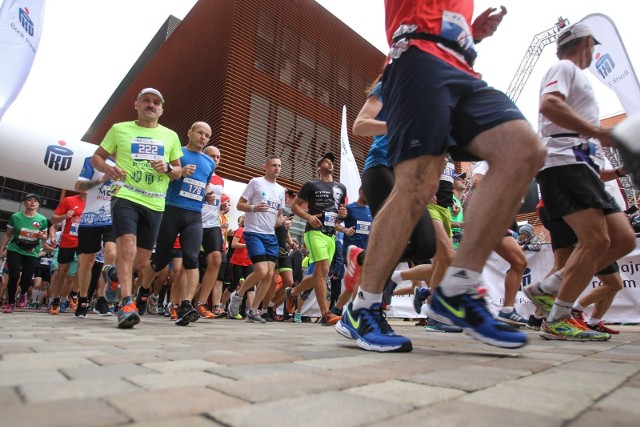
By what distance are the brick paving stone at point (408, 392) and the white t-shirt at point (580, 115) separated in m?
2.18

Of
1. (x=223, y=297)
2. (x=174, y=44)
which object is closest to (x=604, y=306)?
(x=223, y=297)

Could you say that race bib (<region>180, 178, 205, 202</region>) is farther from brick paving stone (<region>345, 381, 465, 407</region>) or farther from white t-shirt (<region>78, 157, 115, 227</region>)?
brick paving stone (<region>345, 381, 465, 407</region>)

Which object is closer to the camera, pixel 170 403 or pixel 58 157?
pixel 170 403

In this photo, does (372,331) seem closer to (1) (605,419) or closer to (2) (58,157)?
(1) (605,419)

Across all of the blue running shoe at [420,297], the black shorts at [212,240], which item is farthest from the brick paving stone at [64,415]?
the black shorts at [212,240]

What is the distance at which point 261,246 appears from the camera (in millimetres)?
5266

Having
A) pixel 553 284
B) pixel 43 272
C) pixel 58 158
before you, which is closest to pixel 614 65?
pixel 553 284

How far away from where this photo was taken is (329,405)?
2.31 feet

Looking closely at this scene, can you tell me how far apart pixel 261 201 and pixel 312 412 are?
188 inches

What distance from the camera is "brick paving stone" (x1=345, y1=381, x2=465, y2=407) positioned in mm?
762

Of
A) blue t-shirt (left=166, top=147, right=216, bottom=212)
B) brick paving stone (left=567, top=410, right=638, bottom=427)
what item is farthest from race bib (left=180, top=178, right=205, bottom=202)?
brick paving stone (left=567, top=410, right=638, bottom=427)

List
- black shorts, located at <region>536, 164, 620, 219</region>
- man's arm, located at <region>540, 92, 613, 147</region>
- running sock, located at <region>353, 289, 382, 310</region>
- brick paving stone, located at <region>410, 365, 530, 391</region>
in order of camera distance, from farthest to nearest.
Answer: black shorts, located at <region>536, 164, 620, 219</region> < man's arm, located at <region>540, 92, 613, 147</region> < running sock, located at <region>353, 289, 382, 310</region> < brick paving stone, located at <region>410, 365, 530, 391</region>

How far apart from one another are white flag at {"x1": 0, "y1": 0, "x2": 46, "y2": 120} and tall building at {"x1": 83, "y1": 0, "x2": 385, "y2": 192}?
5.86 meters

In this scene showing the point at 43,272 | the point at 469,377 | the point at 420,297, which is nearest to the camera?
the point at 469,377
